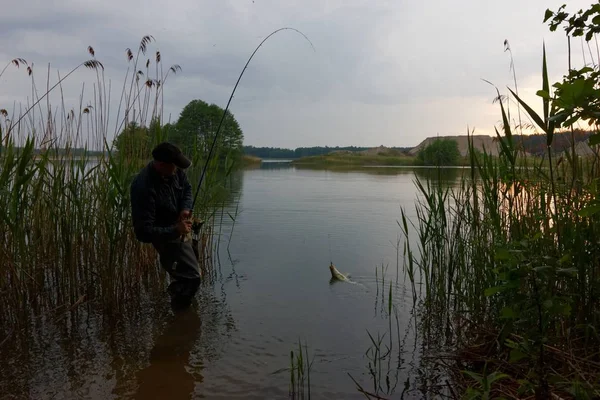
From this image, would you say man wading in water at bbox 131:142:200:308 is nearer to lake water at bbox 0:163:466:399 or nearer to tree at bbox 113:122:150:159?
lake water at bbox 0:163:466:399

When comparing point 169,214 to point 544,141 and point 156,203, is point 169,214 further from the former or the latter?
point 544,141

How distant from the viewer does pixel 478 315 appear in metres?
3.70

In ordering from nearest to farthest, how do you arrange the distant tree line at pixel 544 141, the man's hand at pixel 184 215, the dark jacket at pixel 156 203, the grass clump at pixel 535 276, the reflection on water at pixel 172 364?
the grass clump at pixel 535 276 → the reflection on water at pixel 172 364 → the distant tree line at pixel 544 141 → the dark jacket at pixel 156 203 → the man's hand at pixel 184 215

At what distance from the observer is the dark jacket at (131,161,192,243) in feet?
13.4

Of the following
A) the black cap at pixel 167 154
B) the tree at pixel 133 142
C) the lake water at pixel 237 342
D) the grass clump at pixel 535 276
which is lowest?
the lake water at pixel 237 342

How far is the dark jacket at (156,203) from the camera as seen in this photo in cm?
409

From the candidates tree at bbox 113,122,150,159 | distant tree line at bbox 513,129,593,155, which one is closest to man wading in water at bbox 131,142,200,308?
tree at bbox 113,122,150,159

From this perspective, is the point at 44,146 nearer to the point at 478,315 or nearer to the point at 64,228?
the point at 64,228

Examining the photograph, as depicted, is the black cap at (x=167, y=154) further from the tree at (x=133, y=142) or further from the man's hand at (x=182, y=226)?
the tree at (x=133, y=142)

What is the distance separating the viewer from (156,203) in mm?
4332

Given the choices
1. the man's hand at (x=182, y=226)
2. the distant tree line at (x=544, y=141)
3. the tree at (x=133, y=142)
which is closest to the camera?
the distant tree line at (x=544, y=141)

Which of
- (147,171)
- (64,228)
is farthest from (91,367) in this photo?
(147,171)

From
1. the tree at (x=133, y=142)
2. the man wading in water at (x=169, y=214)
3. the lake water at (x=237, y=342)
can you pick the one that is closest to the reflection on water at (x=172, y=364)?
the lake water at (x=237, y=342)

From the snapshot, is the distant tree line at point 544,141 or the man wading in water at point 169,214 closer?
the distant tree line at point 544,141
